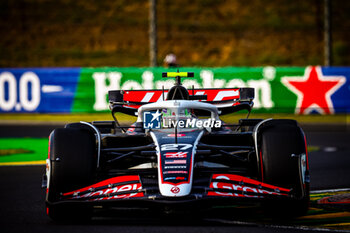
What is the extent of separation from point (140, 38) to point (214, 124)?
4315cm

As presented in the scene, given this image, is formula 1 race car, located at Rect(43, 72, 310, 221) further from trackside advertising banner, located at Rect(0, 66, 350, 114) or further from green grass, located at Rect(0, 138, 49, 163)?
trackside advertising banner, located at Rect(0, 66, 350, 114)

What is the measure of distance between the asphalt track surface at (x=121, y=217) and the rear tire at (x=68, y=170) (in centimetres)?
16

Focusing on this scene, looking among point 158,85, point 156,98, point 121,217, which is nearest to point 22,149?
point 156,98

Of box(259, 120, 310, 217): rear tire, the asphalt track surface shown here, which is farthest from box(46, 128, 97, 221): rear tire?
box(259, 120, 310, 217): rear tire

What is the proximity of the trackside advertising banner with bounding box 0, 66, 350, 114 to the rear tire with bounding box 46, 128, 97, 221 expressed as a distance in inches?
525

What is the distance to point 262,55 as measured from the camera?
156 feet

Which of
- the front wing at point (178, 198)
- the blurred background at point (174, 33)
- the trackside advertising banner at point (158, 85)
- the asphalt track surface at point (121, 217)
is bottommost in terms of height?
the asphalt track surface at point (121, 217)

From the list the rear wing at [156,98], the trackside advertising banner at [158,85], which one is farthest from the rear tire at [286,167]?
the trackside advertising banner at [158,85]

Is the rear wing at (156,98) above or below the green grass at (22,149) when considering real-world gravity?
above

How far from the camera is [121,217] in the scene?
695 cm

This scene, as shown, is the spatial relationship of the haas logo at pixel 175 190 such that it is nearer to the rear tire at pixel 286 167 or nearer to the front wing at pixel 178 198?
the front wing at pixel 178 198

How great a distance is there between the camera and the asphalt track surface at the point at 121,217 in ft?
20.8

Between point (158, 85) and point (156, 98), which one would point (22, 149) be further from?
point (158, 85)

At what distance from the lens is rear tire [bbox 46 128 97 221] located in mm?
6672
